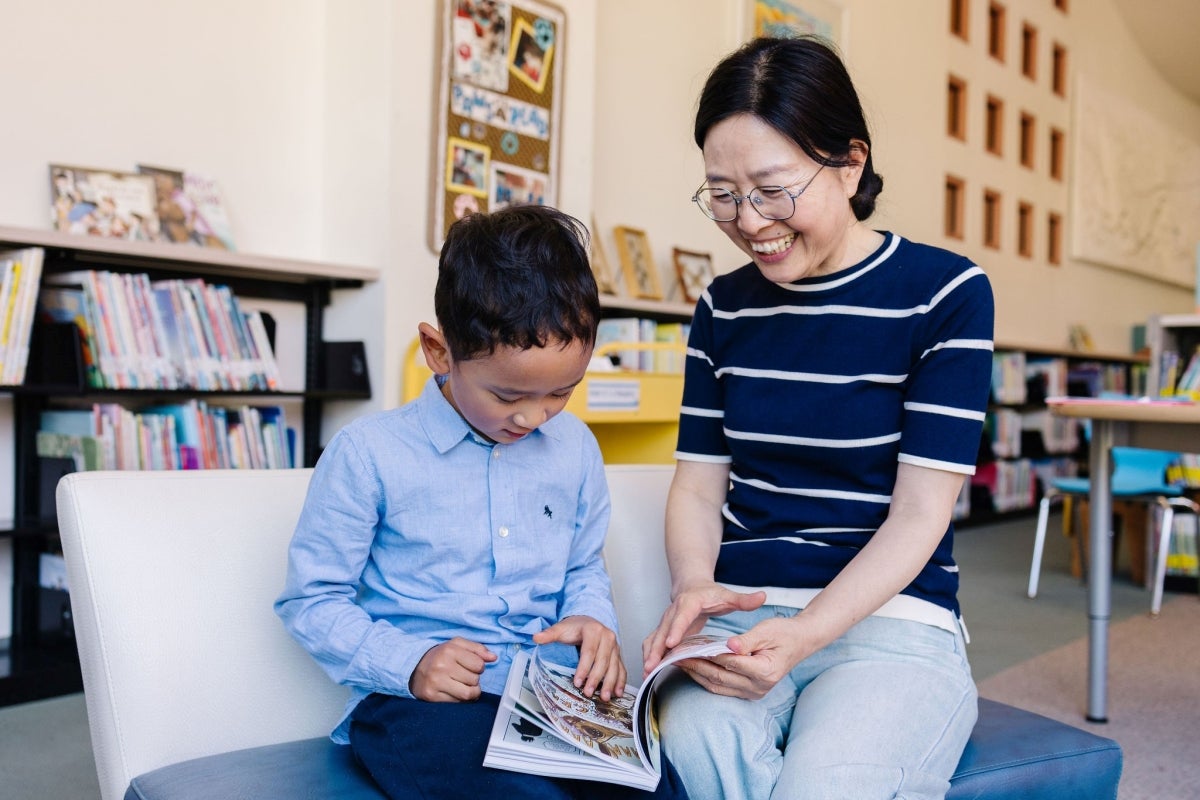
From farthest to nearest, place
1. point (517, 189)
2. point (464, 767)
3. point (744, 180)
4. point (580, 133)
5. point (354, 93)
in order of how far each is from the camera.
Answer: point (580, 133) → point (517, 189) → point (354, 93) → point (744, 180) → point (464, 767)

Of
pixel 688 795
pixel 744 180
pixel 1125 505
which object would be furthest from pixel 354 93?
pixel 1125 505

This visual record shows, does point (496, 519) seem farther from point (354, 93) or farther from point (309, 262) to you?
point (354, 93)

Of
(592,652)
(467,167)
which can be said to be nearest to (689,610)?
(592,652)

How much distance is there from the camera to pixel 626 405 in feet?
10.6

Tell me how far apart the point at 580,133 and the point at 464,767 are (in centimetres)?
314

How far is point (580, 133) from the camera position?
385 cm

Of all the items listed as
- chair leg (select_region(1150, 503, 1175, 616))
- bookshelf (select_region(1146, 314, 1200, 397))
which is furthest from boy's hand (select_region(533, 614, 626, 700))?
bookshelf (select_region(1146, 314, 1200, 397))

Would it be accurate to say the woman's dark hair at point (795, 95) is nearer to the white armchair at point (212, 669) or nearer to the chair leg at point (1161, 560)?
the white armchair at point (212, 669)

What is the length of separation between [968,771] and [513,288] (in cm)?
73

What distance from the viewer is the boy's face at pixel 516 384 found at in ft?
3.67

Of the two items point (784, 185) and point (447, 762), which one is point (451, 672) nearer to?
point (447, 762)

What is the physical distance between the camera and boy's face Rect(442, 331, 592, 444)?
1.12 m

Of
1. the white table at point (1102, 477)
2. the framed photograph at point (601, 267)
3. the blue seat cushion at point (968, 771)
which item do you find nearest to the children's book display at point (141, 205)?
the framed photograph at point (601, 267)

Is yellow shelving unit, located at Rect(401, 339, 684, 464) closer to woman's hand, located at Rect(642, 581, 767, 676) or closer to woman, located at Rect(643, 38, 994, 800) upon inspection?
woman, located at Rect(643, 38, 994, 800)
